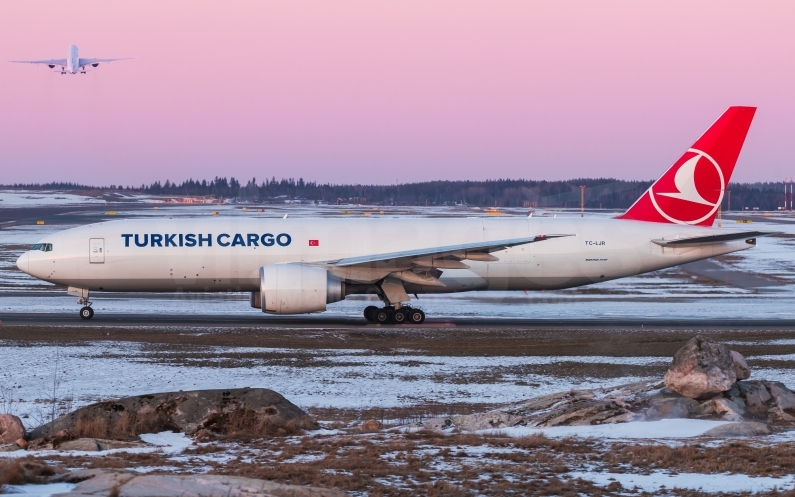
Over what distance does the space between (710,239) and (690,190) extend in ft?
8.26

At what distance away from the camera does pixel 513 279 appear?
3284 centimetres

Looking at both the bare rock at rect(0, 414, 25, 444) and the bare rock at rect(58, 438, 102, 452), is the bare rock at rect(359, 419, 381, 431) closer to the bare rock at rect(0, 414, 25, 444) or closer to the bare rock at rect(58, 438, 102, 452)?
the bare rock at rect(58, 438, 102, 452)

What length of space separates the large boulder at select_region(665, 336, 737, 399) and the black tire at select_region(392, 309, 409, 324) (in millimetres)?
16595

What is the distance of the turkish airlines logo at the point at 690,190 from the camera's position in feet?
110

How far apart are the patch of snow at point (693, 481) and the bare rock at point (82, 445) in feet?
20.7

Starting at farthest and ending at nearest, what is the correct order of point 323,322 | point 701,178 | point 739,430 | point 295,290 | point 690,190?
point 690,190
point 701,178
point 323,322
point 295,290
point 739,430

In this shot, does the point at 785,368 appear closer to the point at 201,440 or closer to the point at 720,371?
the point at 720,371

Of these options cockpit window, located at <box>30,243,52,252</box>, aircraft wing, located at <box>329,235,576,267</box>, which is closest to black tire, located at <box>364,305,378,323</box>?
aircraft wing, located at <box>329,235,576,267</box>

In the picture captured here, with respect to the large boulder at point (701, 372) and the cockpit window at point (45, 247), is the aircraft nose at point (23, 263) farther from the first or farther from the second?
the large boulder at point (701, 372)

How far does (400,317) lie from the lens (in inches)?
1240

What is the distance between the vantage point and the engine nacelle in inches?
1166

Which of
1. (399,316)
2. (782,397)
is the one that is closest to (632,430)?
(782,397)

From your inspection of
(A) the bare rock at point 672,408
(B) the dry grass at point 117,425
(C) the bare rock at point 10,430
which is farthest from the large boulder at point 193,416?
(A) the bare rock at point 672,408

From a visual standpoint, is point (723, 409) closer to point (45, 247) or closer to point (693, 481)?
point (693, 481)
